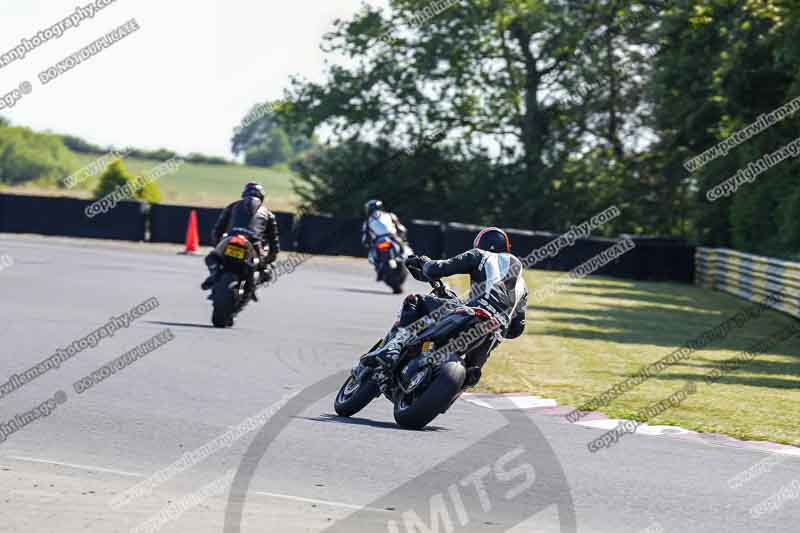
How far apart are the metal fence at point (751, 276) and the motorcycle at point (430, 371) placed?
16.8 metres

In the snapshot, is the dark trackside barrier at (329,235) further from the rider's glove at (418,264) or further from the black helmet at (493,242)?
the black helmet at (493,242)

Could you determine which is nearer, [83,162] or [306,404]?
[306,404]

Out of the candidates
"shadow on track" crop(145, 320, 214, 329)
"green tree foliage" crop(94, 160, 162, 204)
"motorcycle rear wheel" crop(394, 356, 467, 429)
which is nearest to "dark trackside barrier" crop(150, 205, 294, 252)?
"green tree foliage" crop(94, 160, 162, 204)

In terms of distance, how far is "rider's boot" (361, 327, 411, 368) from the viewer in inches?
423

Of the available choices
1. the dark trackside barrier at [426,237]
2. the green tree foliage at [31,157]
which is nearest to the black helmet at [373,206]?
the dark trackside barrier at [426,237]

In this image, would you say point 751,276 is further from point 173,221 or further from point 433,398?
point 433,398

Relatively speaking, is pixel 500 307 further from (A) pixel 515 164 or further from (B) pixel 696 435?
(A) pixel 515 164

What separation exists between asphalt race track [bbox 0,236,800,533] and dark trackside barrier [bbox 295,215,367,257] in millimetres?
25635

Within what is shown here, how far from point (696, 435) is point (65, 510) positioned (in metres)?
5.86

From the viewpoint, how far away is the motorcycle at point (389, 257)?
1067 inches

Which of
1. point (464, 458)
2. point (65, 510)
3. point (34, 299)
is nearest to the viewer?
point (65, 510)

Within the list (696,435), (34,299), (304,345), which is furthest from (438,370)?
(34,299)

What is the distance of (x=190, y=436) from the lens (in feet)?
32.9

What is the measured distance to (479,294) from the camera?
10.8 meters
